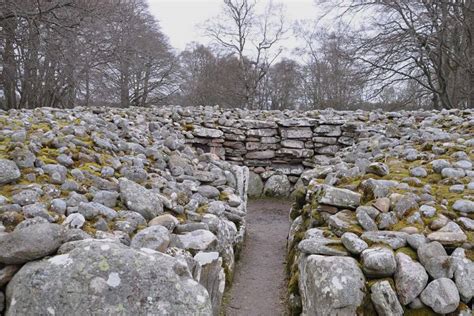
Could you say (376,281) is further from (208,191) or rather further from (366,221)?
(208,191)

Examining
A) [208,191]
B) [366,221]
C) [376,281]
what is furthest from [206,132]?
[376,281]

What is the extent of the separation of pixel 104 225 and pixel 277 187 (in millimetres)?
6264

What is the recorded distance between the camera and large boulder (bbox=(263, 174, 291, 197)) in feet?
27.9

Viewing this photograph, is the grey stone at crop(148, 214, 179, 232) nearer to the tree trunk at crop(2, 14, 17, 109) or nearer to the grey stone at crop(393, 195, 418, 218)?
the grey stone at crop(393, 195, 418, 218)

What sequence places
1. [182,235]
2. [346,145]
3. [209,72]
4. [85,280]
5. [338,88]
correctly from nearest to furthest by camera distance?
[85,280], [182,235], [346,145], [338,88], [209,72]

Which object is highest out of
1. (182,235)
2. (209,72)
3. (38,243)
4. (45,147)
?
(209,72)

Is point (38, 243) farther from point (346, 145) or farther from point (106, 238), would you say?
point (346, 145)

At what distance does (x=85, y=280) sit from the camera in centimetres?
191

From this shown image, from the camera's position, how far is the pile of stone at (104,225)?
1916 millimetres

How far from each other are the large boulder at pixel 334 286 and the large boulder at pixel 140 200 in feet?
4.53

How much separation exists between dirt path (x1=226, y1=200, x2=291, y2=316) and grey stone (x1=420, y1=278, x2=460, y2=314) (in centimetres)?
141

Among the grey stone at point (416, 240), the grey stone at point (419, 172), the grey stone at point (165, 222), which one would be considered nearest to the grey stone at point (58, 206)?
the grey stone at point (165, 222)

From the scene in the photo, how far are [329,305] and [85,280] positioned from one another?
5.03 ft

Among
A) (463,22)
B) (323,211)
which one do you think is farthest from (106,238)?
(463,22)
